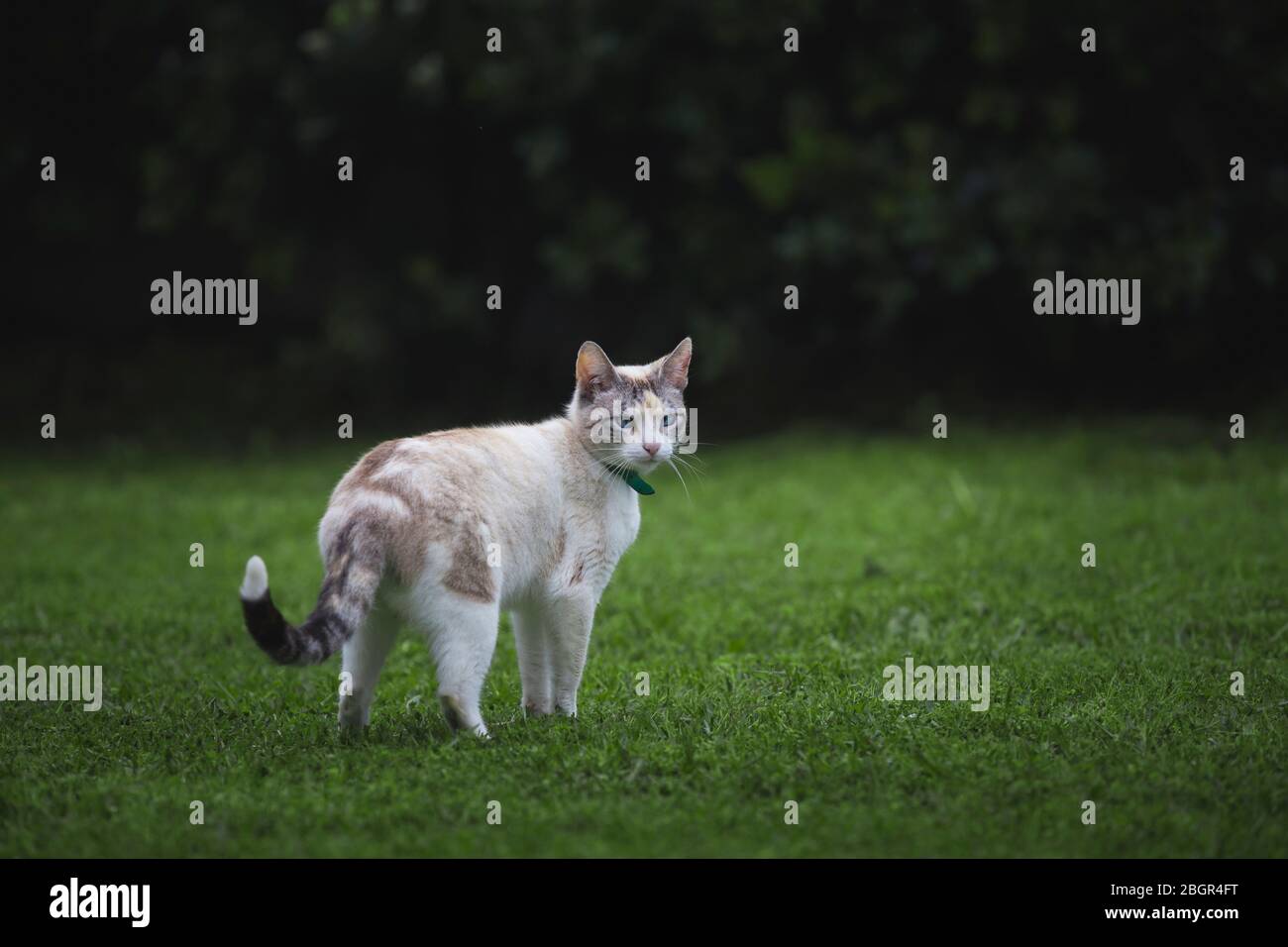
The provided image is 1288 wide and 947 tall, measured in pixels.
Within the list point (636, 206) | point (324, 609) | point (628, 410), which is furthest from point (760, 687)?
point (636, 206)

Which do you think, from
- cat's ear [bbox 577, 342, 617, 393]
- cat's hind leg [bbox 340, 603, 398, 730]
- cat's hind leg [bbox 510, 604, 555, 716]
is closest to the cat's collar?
cat's ear [bbox 577, 342, 617, 393]

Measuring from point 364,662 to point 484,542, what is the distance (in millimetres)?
633

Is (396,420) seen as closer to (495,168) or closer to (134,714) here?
(495,168)

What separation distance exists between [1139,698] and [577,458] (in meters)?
2.41

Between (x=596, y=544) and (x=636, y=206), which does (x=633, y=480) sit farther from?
(x=636, y=206)

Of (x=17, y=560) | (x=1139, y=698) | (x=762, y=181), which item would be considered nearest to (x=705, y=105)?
(x=762, y=181)

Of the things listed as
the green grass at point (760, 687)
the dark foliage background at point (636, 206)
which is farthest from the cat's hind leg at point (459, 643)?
the dark foliage background at point (636, 206)

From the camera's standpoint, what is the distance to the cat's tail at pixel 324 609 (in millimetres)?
4082

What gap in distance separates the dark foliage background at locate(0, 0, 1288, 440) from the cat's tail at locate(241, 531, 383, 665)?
7.70 m

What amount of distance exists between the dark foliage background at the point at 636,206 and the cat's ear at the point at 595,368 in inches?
256

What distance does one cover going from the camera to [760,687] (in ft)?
18.4

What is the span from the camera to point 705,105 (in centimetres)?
1200

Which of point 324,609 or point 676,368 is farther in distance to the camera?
point 676,368
